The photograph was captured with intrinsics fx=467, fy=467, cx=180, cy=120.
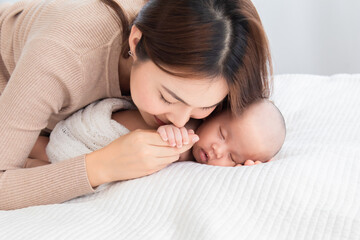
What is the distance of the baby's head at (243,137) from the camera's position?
55.4 inches

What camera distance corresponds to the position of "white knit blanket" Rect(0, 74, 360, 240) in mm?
1004

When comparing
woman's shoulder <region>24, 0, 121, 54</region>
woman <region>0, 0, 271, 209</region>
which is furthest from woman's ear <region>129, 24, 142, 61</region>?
woman's shoulder <region>24, 0, 121, 54</region>

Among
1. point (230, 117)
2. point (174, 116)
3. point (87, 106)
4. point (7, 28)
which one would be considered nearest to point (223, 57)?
point (174, 116)

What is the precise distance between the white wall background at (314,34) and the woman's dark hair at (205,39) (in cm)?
166

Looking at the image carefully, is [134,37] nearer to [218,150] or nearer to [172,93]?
[172,93]

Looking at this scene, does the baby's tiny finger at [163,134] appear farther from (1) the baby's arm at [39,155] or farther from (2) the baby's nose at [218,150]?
(1) the baby's arm at [39,155]

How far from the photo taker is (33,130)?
1.28 m

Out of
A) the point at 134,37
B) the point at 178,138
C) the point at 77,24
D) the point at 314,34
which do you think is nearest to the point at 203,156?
the point at 178,138

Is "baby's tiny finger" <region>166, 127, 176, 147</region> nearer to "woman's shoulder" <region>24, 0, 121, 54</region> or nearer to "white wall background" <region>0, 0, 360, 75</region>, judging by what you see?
"woman's shoulder" <region>24, 0, 121, 54</region>

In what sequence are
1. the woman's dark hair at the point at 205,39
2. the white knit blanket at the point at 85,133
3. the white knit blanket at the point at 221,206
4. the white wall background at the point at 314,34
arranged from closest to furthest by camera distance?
the white knit blanket at the point at 221,206
the woman's dark hair at the point at 205,39
the white knit blanket at the point at 85,133
the white wall background at the point at 314,34

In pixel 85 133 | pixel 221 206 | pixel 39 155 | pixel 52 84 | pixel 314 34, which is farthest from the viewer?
pixel 314 34

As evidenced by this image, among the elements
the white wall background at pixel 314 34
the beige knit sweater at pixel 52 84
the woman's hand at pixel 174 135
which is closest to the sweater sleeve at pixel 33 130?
the beige knit sweater at pixel 52 84

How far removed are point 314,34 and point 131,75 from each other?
183 cm

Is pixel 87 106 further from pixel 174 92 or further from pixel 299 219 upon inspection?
pixel 299 219
